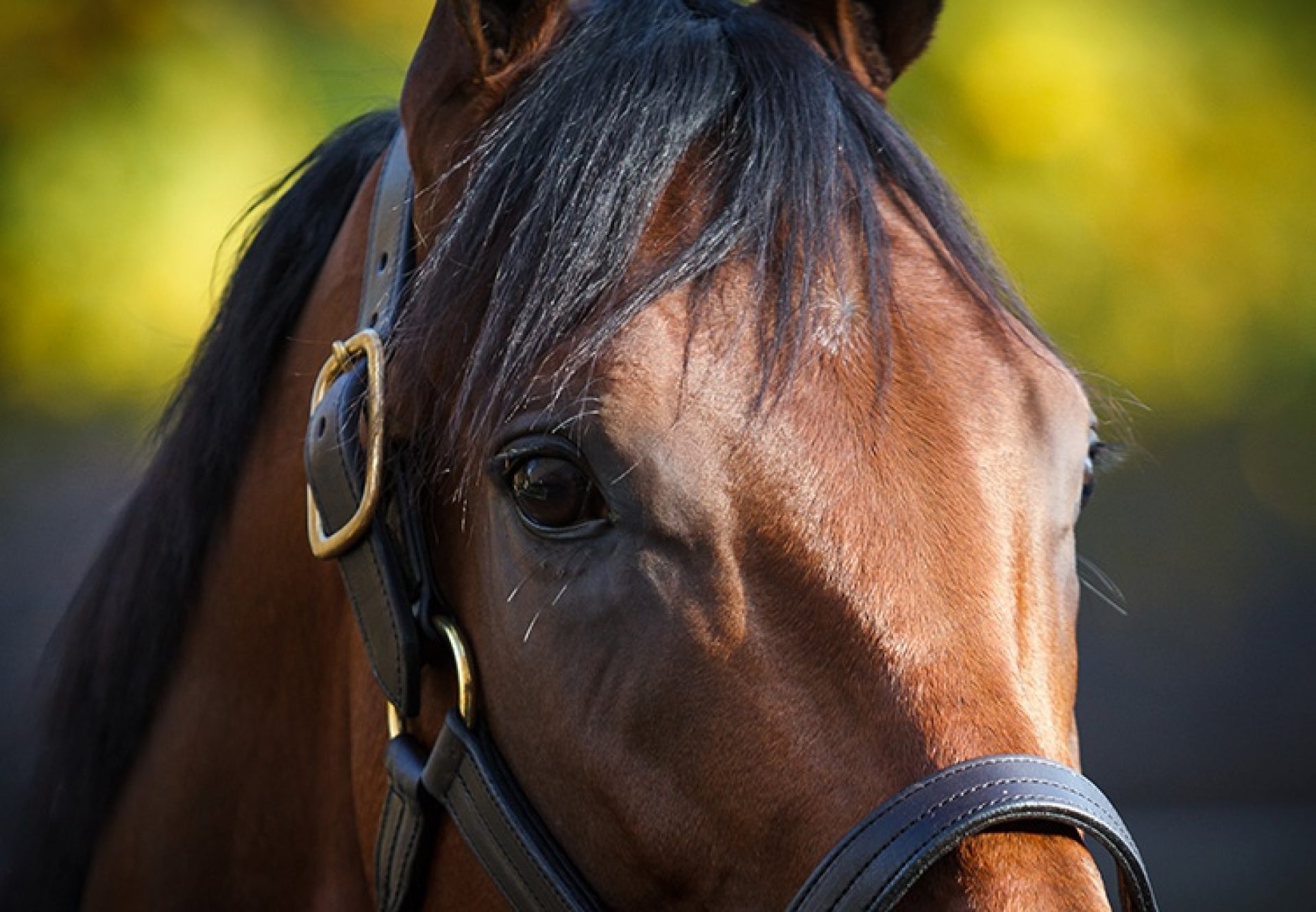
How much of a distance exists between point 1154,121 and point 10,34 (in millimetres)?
3607

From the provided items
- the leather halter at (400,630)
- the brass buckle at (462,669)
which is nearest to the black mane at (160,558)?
the leather halter at (400,630)

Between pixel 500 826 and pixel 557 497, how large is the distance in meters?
0.36

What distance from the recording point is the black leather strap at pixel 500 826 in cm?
131

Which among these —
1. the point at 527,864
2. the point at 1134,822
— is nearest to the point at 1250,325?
the point at 1134,822

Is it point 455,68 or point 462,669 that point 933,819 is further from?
point 455,68

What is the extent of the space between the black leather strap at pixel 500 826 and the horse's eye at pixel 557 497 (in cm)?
26

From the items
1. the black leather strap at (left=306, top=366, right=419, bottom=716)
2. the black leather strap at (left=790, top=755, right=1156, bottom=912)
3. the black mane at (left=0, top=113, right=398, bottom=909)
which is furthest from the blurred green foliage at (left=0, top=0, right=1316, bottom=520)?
the black leather strap at (left=790, top=755, right=1156, bottom=912)

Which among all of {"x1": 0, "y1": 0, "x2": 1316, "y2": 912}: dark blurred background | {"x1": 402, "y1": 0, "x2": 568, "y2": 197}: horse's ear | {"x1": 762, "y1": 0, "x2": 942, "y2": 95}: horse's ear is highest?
{"x1": 402, "y1": 0, "x2": 568, "y2": 197}: horse's ear

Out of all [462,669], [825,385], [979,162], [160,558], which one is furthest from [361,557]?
[979,162]

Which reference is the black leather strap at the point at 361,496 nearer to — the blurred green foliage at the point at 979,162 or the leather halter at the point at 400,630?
the leather halter at the point at 400,630

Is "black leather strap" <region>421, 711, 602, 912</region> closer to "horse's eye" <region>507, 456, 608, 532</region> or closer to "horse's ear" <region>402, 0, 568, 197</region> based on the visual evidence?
"horse's eye" <region>507, 456, 608, 532</region>

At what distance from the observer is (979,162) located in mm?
4219

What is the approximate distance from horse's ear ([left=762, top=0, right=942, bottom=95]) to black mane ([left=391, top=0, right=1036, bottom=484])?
15cm

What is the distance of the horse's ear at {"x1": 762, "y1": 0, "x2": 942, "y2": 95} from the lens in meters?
1.69
